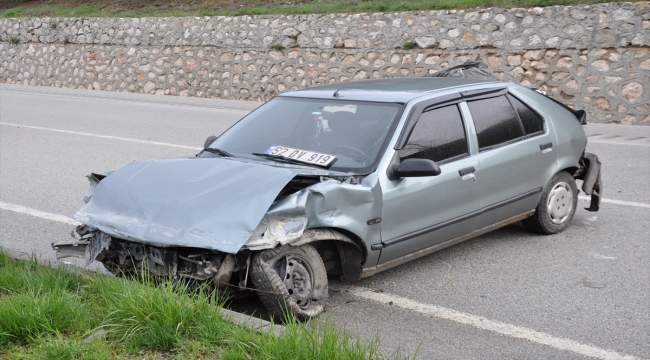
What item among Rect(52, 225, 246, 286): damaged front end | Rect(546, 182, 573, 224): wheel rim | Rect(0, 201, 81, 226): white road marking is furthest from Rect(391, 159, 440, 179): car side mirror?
Rect(0, 201, 81, 226): white road marking

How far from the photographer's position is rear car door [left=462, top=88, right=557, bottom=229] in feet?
19.2

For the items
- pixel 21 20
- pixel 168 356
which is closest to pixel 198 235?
pixel 168 356

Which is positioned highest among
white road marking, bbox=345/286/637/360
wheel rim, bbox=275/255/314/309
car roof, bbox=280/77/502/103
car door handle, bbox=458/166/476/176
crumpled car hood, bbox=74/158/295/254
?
car roof, bbox=280/77/502/103

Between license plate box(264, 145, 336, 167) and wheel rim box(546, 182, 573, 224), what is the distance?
7.64 ft

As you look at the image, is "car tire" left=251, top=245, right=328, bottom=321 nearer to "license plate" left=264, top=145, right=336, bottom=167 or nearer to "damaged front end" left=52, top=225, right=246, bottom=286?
"damaged front end" left=52, top=225, right=246, bottom=286

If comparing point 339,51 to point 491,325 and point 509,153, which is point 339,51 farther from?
point 491,325

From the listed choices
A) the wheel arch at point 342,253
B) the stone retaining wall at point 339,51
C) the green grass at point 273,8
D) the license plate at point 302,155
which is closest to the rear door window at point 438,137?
the license plate at point 302,155

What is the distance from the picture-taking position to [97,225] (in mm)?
4742

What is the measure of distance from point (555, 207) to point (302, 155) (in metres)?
2.56

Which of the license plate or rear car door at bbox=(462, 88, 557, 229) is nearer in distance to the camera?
the license plate

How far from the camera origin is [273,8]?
1992 cm

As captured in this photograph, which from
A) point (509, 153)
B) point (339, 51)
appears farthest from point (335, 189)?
point (339, 51)

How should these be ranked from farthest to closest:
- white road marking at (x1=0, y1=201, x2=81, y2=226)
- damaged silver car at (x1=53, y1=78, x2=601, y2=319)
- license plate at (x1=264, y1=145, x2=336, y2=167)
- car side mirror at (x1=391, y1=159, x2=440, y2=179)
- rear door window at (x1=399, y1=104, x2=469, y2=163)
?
white road marking at (x1=0, y1=201, x2=81, y2=226), rear door window at (x1=399, y1=104, x2=469, y2=163), license plate at (x1=264, y1=145, x2=336, y2=167), car side mirror at (x1=391, y1=159, x2=440, y2=179), damaged silver car at (x1=53, y1=78, x2=601, y2=319)

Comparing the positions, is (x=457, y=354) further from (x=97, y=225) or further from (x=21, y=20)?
(x=21, y=20)
